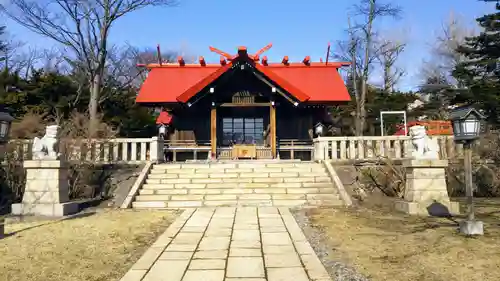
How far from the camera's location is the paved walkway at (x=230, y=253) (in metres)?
4.18

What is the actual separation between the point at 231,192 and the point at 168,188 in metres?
1.99

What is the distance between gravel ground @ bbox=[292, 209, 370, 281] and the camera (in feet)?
13.6

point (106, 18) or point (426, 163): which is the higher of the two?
point (106, 18)

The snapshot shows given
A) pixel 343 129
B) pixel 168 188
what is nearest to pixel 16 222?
pixel 168 188

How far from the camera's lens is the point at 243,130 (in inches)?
717

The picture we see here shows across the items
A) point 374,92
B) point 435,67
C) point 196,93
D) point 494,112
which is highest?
point 435,67

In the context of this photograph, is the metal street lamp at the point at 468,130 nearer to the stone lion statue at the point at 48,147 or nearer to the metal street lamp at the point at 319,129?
the stone lion statue at the point at 48,147

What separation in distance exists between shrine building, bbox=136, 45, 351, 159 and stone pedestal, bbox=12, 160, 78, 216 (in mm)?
7770

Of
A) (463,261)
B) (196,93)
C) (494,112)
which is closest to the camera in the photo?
(463,261)

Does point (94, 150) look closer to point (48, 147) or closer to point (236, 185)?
point (48, 147)

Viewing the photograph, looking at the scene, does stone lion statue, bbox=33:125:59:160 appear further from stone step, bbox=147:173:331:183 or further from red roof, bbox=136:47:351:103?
red roof, bbox=136:47:351:103

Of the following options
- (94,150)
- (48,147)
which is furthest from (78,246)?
(94,150)

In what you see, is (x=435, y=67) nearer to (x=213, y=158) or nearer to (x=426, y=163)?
(x=213, y=158)

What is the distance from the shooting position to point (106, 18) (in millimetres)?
19125
